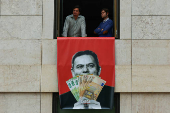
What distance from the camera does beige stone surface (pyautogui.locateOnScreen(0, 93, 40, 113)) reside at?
872 cm

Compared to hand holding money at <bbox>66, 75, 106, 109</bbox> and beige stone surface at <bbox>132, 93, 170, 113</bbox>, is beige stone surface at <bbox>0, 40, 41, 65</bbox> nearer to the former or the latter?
hand holding money at <bbox>66, 75, 106, 109</bbox>

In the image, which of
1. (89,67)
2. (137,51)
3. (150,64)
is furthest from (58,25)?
(150,64)

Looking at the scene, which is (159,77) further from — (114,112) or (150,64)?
(114,112)

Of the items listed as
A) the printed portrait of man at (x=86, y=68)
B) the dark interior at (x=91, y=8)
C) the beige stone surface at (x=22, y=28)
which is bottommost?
the printed portrait of man at (x=86, y=68)

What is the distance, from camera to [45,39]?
28.7ft

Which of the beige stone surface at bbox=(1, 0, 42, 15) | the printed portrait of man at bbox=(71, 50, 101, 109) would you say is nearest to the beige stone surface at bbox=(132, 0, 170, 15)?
the printed portrait of man at bbox=(71, 50, 101, 109)

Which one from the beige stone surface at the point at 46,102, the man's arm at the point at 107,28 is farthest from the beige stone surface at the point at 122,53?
the beige stone surface at the point at 46,102

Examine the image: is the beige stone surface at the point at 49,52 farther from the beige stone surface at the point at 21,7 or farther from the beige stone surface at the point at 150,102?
the beige stone surface at the point at 150,102

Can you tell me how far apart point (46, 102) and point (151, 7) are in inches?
207

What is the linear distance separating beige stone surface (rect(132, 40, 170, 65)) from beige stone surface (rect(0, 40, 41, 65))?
142 inches

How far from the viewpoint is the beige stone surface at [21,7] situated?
8852 mm

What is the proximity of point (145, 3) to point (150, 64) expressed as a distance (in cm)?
229

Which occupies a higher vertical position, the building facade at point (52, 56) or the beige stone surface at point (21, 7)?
the beige stone surface at point (21, 7)

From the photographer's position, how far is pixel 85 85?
8508 millimetres
